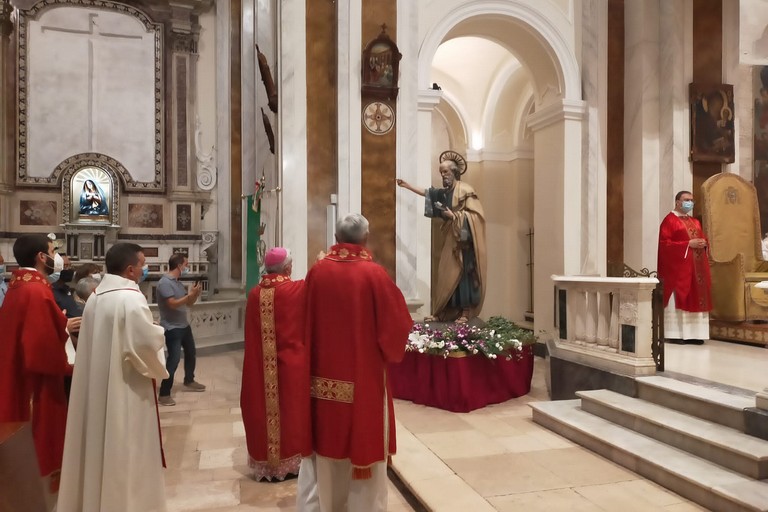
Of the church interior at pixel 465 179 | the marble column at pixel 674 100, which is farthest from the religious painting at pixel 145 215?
the marble column at pixel 674 100

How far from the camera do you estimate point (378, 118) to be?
25.2 ft

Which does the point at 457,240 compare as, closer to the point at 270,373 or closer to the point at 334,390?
the point at 270,373

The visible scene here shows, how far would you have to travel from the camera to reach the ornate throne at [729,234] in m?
7.70

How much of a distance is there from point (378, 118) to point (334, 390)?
510cm

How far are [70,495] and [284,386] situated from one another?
52.3 inches

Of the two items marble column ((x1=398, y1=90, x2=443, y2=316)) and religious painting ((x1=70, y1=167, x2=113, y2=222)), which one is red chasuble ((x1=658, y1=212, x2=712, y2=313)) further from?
religious painting ((x1=70, y1=167, x2=113, y2=222))

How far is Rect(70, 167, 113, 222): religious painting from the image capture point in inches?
479

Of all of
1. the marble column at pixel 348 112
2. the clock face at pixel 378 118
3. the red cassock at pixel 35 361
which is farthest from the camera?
the clock face at pixel 378 118

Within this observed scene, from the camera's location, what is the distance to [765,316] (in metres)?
7.62

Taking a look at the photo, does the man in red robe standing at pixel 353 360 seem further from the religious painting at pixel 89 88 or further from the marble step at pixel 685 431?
the religious painting at pixel 89 88

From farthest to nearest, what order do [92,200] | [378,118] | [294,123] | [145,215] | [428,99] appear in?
[145,215] → [92,200] → [428,99] → [378,118] → [294,123]

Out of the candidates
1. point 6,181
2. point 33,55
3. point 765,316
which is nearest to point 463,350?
point 765,316

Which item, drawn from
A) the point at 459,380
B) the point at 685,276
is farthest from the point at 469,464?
the point at 685,276

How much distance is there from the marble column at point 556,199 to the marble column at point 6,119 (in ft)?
32.5
